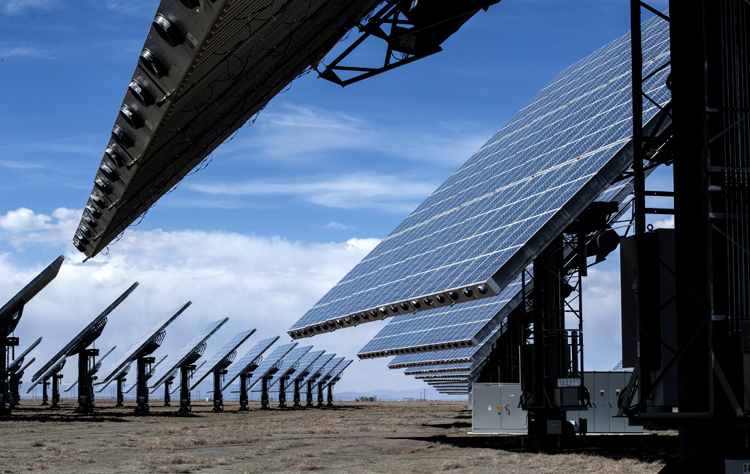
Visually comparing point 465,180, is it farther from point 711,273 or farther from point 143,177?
point 711,273

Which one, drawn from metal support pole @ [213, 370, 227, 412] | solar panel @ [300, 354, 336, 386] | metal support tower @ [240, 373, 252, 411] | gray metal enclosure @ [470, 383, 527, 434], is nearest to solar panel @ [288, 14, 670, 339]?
gray metal enclosure @ [470, 383, 527, 434]

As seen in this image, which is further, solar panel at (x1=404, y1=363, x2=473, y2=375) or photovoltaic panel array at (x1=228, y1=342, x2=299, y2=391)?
photovoltaic panel array at (x1=228, y1=342, x2=299, y2=391)

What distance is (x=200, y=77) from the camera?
12.0 m

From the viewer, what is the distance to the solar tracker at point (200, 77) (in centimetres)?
1038

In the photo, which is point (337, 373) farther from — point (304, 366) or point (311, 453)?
point (311, 453)

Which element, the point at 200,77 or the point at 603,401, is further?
the point at 603,401

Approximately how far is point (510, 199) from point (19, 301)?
30.7 m

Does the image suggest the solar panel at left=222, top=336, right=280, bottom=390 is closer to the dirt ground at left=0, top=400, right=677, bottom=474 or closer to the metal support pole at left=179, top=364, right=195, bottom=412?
the metal support pole at left=179, top=364, right=195, bottom=412

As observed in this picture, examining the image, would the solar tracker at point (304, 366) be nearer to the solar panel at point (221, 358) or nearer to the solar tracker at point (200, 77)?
the solar panel at point (221, 358)

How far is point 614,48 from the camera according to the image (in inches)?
1164

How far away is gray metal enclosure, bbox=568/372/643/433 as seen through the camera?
29.9 metres

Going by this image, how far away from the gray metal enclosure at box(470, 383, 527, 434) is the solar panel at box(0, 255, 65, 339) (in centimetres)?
2400

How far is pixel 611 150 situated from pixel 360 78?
6858mm

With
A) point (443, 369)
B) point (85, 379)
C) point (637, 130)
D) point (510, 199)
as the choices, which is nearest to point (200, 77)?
point (637, 130)
